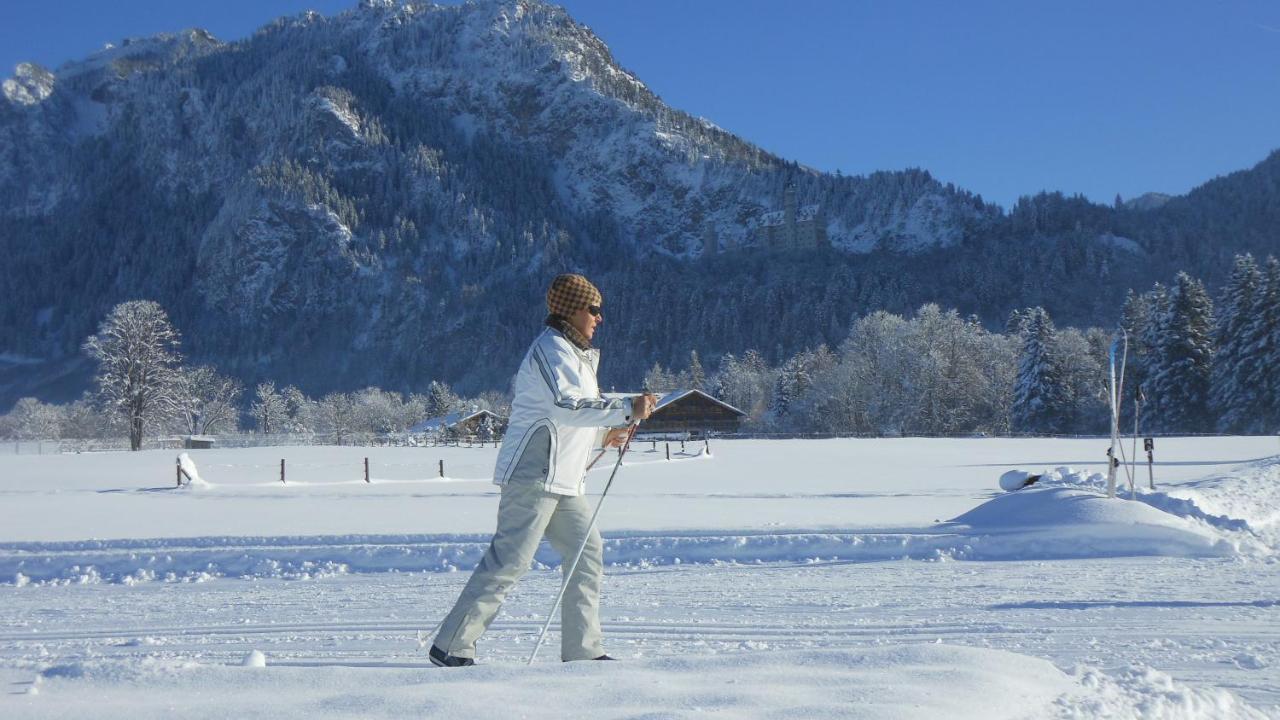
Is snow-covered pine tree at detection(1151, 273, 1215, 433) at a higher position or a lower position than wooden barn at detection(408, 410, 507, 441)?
higher

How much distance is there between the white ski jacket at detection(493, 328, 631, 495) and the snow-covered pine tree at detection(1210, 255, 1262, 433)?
54.7 meters

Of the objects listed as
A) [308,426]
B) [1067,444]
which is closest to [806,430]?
[1067,444]

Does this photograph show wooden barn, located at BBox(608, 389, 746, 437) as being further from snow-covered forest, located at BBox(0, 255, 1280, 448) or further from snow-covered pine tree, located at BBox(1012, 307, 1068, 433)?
snow-covered pine tree, located at BBox(1012, 307, 1068, 433)

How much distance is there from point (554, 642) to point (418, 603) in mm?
1777

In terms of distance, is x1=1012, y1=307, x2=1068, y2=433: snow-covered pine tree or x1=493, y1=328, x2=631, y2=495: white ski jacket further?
x1=1012, y1=307, x2=1068, y2=433: snow-covered pine tree

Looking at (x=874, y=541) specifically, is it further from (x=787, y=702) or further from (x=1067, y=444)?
(x=1067, y=444)

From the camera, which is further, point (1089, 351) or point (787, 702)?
point (1089, 351)

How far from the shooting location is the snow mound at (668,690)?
2619 mm

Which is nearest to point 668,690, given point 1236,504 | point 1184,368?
point 1236,504

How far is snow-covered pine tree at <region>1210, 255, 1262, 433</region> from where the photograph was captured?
48312 mm

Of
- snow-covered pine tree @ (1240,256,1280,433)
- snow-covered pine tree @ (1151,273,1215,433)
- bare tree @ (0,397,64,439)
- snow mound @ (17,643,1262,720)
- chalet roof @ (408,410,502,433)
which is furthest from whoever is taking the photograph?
bare tree @ (0,397,64,439)

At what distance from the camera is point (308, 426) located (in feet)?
365

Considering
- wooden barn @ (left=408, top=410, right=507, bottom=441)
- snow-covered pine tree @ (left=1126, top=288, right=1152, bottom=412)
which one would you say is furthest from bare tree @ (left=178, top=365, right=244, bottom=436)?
snow-covered pine tree @ (left=1126, top=288, right=1152, bottom=412)

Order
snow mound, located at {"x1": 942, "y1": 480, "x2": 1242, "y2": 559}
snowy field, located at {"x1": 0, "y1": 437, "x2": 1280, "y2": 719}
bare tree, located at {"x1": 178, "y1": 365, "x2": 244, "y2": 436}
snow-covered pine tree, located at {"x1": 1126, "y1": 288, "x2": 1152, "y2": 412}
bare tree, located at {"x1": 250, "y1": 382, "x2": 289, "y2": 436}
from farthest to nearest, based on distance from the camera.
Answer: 1. bare tree, located at {"x1": 250, "y1": 382, "x2": 289, "y2": 436}
2. bare tree, located at {"x1": 178, "y1": 365, "x2": 244, "y2": 436}
3. snow-covered pine tree, located at {"x1": 1126, "y1": 288, "x2": 1152, "y2": 412}
4. snow mound, located at {"x1": 942, "y1": 480, "x2": 1242, "y2": 559}
5. snowy field, located at {"x1": 0, "y1": 437, "x2": 1280, "y2": 719}
